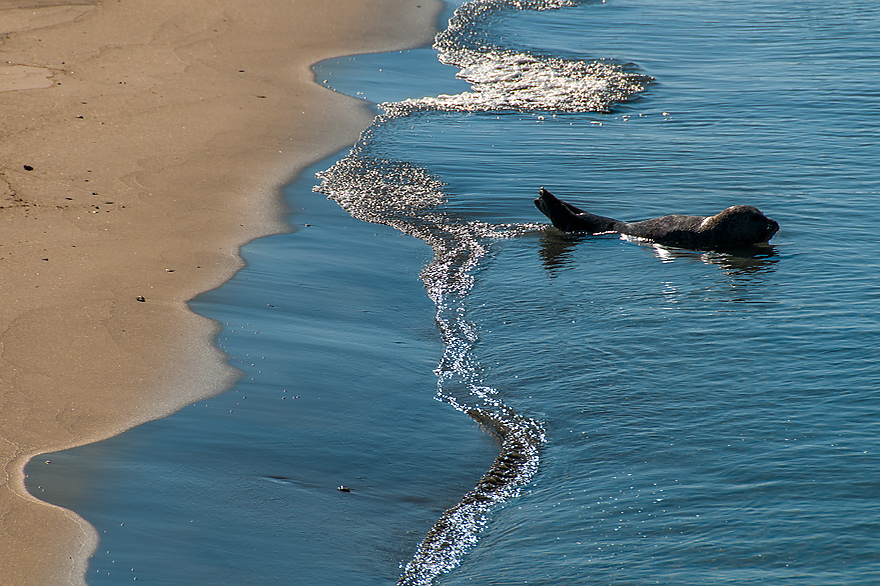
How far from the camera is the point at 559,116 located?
12484 mm

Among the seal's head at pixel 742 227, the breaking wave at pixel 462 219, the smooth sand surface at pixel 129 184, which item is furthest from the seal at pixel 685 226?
the smooth sand surface at pixel 129 184

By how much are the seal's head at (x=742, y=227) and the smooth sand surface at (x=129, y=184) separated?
386cm

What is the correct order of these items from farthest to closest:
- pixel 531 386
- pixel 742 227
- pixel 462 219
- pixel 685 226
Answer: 1. pixel 462 219
2. pixel 685 226
3. pixel 742 227
4. pixel 531 386

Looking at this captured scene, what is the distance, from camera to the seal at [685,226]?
817 centimetres

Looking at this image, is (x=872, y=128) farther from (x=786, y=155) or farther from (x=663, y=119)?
(x=663, y=119)

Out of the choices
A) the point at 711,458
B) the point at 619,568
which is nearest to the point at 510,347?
the point at 711,458

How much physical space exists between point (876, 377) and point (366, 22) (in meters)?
12.6

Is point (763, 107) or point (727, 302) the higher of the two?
point (763, 107)

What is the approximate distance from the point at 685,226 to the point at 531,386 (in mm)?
3020

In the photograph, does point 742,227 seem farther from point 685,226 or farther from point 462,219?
point 462,219

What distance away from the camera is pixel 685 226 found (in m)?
8.41

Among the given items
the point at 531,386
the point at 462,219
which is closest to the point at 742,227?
the point at 462,219

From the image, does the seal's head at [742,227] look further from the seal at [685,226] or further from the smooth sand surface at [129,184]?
the smooth sand surface at [129,184]

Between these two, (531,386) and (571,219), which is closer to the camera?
(531,386)
